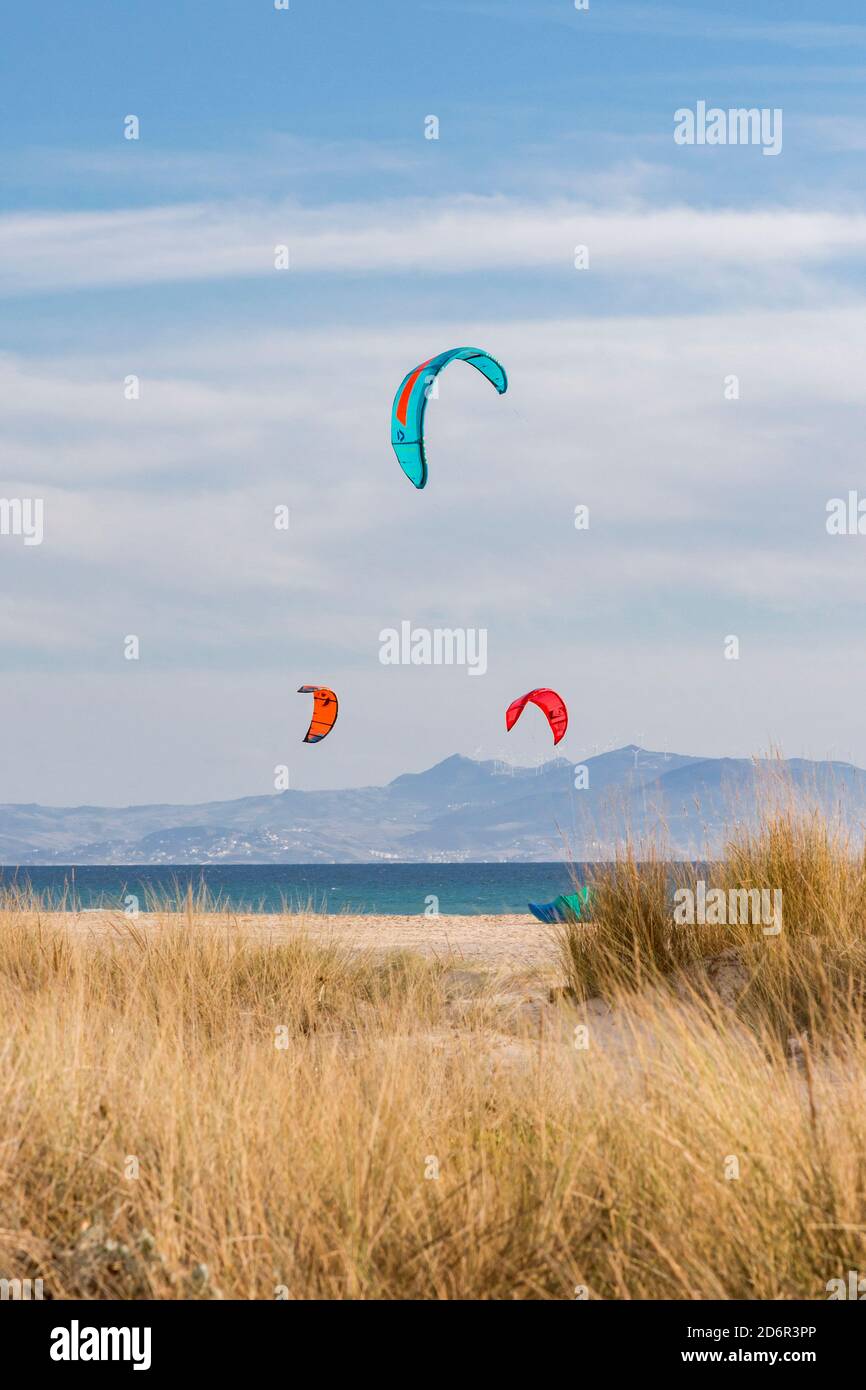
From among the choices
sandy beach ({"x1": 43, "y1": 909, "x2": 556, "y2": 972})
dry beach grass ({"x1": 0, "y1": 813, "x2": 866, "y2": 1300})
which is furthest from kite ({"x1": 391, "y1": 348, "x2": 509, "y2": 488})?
dry beach grass ({"x1": 0, "y1": 813, "x2": 866, "y2": 1300})

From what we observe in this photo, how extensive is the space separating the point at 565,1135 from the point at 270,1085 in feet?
3.59

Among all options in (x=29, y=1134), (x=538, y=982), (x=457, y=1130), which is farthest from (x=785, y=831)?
(x=29, y=1134)

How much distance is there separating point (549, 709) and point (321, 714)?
17.4 feet

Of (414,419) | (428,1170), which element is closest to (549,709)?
(414,419)

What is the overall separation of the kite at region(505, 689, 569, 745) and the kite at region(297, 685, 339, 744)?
Result: 451 cm

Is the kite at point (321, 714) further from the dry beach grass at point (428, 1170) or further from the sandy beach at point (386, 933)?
the dry beach grass at point (428, 1170)

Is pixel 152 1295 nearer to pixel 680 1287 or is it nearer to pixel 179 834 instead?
pixel 680 1287

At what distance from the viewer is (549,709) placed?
59.9 feet

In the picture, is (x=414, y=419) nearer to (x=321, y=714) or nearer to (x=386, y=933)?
(x=386, y=933)

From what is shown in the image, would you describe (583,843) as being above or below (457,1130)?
above

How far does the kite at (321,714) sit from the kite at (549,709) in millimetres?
4507

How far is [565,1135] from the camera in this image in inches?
147
